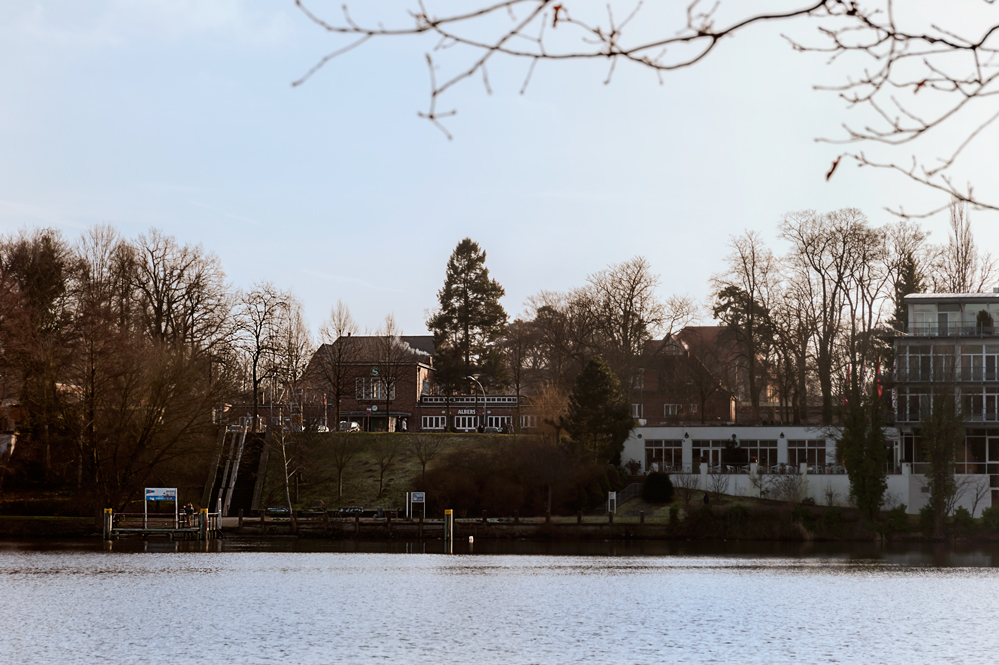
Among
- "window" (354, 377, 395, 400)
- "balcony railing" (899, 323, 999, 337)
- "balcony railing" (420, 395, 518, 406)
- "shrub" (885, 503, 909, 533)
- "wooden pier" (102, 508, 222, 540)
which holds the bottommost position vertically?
"wooden pier" (102, 508, 222, 540)

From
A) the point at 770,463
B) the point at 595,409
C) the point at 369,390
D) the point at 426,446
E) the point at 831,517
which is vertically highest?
the point at 369,390

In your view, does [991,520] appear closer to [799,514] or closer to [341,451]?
[799,514]

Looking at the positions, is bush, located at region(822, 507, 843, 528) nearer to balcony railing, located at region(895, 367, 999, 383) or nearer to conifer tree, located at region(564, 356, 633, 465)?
balcony railing, located at region(895, 367, 999, 383)

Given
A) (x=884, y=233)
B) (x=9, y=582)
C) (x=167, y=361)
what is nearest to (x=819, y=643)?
(x=9, y=582)

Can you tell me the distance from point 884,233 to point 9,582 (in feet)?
177

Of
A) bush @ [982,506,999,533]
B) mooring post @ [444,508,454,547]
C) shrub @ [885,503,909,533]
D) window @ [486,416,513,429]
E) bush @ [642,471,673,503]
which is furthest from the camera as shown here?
window @ [486,416,513,429]

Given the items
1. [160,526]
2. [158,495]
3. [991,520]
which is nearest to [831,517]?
[991,520]

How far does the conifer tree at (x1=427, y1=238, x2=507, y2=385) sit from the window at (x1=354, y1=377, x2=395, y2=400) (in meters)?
7.68

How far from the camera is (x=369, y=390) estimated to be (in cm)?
9269

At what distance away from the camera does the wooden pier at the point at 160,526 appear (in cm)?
5125

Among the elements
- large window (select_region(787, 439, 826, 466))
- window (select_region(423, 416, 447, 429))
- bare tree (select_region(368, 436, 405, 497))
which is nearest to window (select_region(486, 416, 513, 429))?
window (select_region(423, 416, 447, 429))

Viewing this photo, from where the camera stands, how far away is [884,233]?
67.1 meters

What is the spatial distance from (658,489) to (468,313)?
3980cm

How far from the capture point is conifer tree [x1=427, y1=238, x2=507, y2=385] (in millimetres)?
96562
